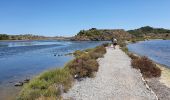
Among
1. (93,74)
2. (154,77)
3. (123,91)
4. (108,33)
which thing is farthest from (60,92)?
(108,33)

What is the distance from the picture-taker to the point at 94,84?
16.2 meters

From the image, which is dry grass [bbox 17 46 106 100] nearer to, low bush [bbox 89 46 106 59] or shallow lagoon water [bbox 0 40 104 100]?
shallow lagoon water [bbox 0 40 104 100]

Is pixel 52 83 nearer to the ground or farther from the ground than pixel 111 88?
farther from the ground

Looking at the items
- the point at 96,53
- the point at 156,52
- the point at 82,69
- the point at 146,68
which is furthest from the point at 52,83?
the point at 156,52

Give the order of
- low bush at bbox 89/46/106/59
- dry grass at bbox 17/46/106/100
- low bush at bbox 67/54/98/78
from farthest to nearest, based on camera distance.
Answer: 1. low bush at bbox 89/46/106/59
2. low bush at bbox 67/54/98/78
3. dry grass at bbox 17/46/106/100

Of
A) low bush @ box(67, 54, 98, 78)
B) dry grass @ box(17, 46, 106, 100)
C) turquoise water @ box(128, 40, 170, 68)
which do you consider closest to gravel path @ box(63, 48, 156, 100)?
dry grass @ box(17, 46, 106, 100)

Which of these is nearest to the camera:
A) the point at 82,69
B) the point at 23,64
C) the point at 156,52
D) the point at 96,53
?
the point at 82,69

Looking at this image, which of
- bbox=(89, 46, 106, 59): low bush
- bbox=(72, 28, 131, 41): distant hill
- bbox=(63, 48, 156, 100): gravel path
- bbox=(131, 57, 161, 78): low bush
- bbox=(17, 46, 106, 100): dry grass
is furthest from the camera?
bbox=(72, 28, 131, 41): distant hill

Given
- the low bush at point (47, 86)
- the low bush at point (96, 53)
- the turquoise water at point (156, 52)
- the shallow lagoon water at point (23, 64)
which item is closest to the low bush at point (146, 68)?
the low bush at point (96, 53)

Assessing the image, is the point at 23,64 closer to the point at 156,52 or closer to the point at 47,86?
the point at 47,86

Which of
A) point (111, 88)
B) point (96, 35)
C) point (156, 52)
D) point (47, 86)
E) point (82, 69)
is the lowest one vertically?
point (156, 52)

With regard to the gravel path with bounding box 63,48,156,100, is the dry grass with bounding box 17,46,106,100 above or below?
above

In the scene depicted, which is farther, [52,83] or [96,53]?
[96,53]

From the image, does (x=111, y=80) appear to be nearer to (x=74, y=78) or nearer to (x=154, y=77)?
(x=74, y=78)
